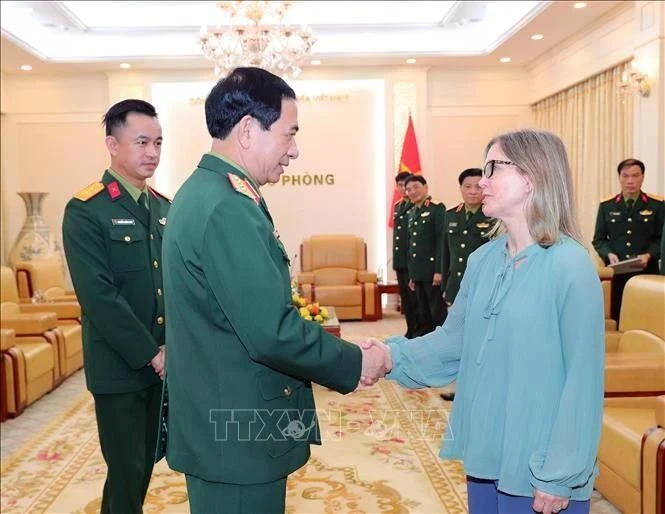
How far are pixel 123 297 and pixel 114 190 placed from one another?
349 millimetres

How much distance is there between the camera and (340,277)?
350 inches

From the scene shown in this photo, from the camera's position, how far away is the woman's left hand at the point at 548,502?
4.84 feet

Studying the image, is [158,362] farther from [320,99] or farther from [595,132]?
[320,99]

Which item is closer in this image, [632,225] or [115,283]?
[115,283]

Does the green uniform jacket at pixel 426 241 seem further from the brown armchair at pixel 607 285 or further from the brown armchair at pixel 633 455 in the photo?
the brown armchair at pixel 633 455

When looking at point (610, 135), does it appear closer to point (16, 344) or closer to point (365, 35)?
point (365, 35)

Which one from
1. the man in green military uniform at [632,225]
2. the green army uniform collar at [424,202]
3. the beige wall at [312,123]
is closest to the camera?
the man in green military uniform at [632,225]

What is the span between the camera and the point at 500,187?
1642 mm

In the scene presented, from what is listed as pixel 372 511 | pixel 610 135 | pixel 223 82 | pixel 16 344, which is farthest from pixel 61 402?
pixel 610 135

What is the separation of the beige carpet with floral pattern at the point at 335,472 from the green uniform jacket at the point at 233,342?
5.52 ft

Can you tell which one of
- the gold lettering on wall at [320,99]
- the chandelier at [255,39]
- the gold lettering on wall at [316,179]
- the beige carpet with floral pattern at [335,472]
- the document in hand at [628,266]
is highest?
the chandelier at [255,39]

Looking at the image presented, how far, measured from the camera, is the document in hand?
17.7 feet

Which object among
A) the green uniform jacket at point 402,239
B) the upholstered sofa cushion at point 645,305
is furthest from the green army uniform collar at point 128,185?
the green uniform jacket at point 402,239

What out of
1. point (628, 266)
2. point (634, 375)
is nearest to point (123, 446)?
point (634, 375)
